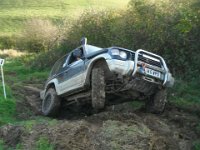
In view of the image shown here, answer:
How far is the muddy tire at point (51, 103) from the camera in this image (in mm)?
14984

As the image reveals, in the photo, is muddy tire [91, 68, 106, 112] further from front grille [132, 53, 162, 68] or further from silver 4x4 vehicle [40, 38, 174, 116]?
front grille [132, 53, 162, 68]

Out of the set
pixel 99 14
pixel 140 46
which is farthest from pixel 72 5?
pixel 140 46

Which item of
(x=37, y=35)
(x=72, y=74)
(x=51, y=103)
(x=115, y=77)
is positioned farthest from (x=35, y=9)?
(x=115, y=77)

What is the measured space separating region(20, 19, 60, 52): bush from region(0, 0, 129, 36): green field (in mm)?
5676

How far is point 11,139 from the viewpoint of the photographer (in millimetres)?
12336

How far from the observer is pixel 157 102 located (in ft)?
43.7

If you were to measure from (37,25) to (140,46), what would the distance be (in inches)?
813

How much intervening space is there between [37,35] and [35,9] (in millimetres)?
19339

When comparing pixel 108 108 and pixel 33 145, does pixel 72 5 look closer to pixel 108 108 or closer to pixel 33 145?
pixel 108 108

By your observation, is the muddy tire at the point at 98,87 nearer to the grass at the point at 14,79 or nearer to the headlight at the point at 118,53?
the headlight at the point at 118,53

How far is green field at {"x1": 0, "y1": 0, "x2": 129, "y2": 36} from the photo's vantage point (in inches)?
2005

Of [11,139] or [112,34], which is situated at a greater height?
[112,34]

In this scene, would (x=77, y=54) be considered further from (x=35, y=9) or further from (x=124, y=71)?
→ (x=35, y=9)

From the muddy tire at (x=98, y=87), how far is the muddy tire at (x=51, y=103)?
259 cm
